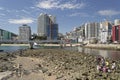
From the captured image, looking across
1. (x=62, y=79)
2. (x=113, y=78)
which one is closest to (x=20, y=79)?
(x=62, y=79)

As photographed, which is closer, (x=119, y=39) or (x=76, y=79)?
(x=76, y=79)

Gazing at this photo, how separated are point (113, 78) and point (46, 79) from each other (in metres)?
5.73

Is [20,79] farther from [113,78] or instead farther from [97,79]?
[113,78]

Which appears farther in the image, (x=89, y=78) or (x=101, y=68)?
(x=101, y=68)

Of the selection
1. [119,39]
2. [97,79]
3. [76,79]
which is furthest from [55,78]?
[119,39]

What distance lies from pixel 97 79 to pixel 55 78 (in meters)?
3.73

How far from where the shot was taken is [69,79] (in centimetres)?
1817

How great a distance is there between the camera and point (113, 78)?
17734mm

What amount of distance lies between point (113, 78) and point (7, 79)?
8985 millimetres

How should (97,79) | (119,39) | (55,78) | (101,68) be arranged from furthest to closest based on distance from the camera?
(119,39) → (101,68) → (55,78) → (97,79)

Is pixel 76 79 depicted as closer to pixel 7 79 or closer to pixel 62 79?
pixel 62 79

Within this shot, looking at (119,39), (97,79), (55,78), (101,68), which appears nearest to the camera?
(97,79)

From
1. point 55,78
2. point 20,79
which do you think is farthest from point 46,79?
point 20,79

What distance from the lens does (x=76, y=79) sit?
700 inches
